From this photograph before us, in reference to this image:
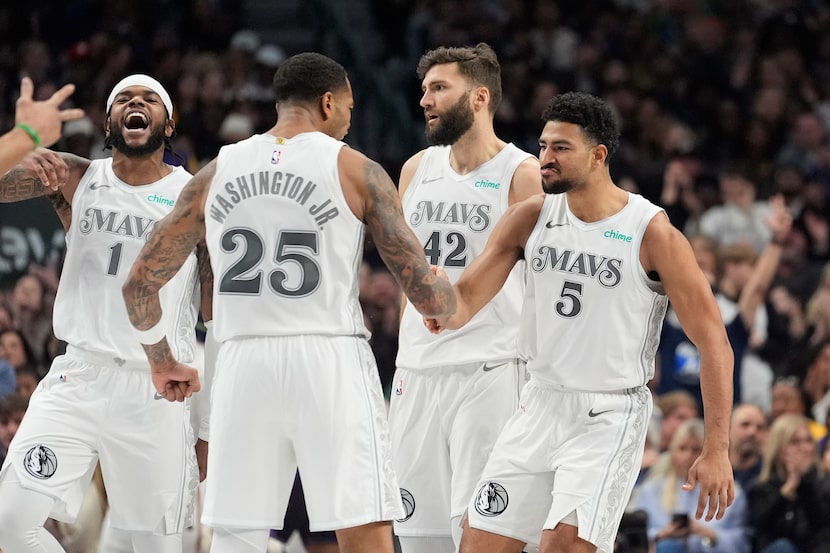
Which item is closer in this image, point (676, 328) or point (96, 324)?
point (96, 324)

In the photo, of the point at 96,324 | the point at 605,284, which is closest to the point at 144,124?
the point at 96,324

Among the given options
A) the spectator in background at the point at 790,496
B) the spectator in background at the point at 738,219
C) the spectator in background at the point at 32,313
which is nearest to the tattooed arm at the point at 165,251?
the spectator in background at the point at 32,313

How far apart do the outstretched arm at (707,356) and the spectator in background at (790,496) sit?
359 centimetres

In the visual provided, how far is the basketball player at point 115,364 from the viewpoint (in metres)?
6.79

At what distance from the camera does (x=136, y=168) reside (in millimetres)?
7082

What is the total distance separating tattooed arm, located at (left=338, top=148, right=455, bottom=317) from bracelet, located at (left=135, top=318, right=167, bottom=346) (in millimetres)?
1176

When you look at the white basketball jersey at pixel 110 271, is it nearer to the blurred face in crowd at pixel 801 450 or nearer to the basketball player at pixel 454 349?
the basketball player at pixel 454 349

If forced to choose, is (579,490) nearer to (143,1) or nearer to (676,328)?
(676,328)

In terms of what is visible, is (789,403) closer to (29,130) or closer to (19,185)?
(19,185)

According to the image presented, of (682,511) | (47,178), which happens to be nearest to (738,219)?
(682,511)

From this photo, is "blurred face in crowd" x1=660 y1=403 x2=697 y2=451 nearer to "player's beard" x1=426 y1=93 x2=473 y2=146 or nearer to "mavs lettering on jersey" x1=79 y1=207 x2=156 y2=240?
"player's beard" x1=426 y1=93 x2=473 y2=146

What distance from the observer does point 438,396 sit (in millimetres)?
6852

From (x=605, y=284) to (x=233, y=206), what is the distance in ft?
5.56

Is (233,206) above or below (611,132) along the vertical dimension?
below
